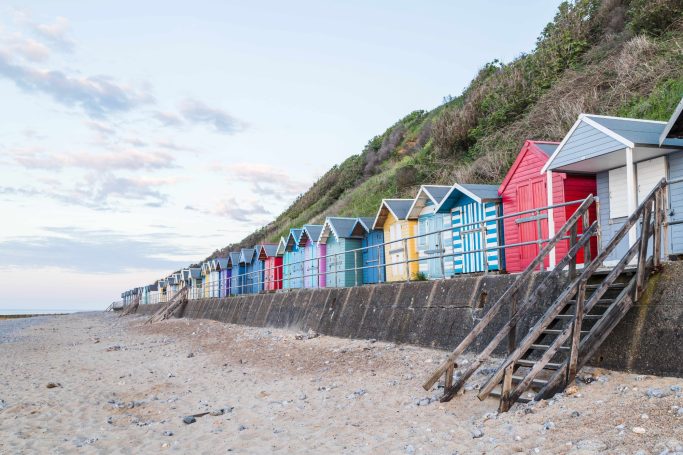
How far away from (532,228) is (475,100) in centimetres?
2388

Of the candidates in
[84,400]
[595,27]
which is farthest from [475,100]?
[84,400]

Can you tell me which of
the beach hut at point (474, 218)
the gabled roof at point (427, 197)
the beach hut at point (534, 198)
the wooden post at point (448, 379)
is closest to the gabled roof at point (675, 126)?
the beach hut at point (534, 198)

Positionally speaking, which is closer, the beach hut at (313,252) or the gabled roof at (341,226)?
the gabled roof at (341,226)

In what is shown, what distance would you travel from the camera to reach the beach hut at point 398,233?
20766mm

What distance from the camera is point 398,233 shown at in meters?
21.7

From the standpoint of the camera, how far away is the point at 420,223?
2062 centimetres

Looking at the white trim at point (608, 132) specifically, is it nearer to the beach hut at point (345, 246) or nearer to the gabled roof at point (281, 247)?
the beach hut at point (345, 246)

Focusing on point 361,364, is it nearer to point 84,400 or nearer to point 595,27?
point 84,400

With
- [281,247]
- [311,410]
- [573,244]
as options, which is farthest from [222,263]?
[573,244]

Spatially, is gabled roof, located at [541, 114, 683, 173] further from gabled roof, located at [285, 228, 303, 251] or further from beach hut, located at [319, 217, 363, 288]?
gabled roof, located at [285, 228, 303, 251]

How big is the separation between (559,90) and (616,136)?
18583 mm

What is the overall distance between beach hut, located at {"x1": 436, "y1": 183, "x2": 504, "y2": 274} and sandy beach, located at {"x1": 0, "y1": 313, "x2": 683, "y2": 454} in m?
4.61

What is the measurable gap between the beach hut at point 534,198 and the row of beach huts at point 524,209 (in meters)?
0.03

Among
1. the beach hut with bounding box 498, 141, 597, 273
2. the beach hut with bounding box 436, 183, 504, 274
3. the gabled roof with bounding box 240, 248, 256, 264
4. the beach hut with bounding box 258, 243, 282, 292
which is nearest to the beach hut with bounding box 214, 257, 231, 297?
the gabled roof with bounding box 240, 248, 256, 264
